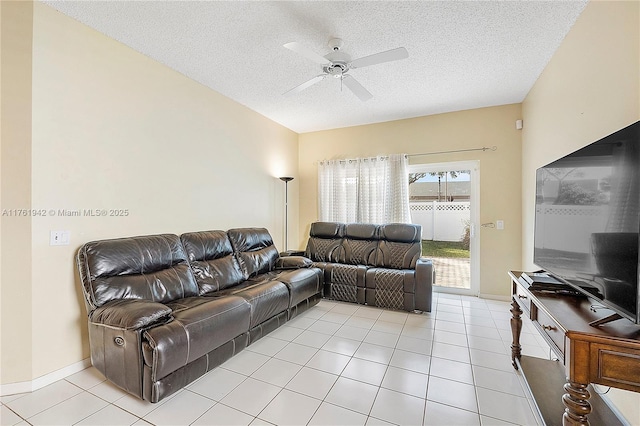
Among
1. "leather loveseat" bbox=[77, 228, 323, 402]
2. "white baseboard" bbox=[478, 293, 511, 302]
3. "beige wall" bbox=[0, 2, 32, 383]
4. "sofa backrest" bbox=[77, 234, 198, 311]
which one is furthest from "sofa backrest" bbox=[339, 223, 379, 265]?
"beige wall" bbox=[0, 2, 32, 383]

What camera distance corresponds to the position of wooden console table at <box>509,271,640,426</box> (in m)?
1.08

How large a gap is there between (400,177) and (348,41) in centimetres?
243

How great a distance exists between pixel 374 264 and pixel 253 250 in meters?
1.77

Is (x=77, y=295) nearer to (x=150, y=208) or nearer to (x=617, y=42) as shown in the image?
(x=150, y=208)

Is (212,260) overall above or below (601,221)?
below

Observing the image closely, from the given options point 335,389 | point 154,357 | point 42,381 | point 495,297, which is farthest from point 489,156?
point 42,381

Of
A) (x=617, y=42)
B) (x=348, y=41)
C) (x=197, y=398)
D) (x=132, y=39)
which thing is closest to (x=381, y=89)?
(x=348, y=41)

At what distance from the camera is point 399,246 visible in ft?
13.2

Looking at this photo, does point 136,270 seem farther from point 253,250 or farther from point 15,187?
point 253,250

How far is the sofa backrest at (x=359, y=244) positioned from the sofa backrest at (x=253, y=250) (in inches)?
44.4

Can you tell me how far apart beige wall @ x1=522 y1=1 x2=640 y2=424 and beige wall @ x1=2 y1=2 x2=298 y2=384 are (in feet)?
11.8

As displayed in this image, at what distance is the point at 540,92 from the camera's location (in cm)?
301

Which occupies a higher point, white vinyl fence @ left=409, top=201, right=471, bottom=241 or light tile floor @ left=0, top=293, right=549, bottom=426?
white vinyl fence @ left=409, top=201, right=471, bottom=241

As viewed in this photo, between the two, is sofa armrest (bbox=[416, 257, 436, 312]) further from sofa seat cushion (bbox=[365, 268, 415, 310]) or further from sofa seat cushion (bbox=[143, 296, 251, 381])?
sofa seat cushion (bbox=[143, 296, 251, 381])
